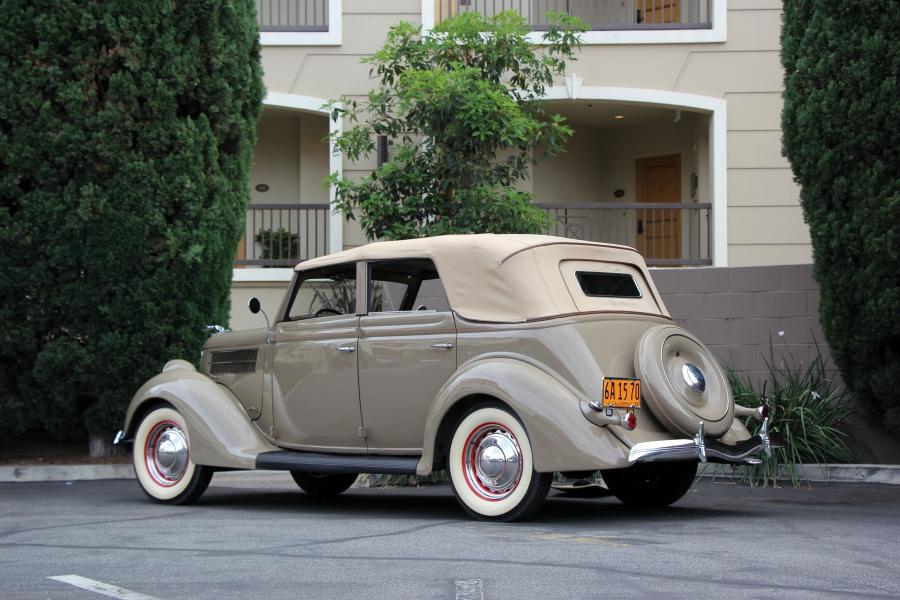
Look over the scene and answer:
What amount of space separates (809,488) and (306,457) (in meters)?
4.15

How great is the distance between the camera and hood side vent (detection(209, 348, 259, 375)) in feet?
29.2

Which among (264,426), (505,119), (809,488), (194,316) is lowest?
(809,488)

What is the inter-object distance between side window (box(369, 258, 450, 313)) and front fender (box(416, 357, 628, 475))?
877 mm

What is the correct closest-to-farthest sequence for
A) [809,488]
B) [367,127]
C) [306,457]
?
1. [306,457]
2. [809,488]
3. [367,127]

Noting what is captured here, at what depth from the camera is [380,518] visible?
7.61 meters

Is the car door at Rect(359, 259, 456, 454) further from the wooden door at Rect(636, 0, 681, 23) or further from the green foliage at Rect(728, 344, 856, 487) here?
the wooden door at Rect(636, 0, 681, 23)

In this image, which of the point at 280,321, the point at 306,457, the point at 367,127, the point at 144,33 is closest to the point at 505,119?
the point at 367,127

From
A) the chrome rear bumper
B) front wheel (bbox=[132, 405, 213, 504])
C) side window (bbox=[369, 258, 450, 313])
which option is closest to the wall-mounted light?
side window (bbox=[369, 258, 450, 313])

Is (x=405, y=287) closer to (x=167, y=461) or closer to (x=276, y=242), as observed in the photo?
(x=167, y=461)

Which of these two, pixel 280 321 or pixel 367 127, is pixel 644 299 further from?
pixel 367 127

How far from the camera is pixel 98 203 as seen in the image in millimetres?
10555

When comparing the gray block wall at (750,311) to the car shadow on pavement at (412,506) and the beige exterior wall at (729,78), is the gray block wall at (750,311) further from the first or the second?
the beige exterior wall at (729,78)

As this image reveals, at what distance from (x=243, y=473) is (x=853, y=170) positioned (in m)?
6.01

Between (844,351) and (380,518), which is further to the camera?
(844,351)
